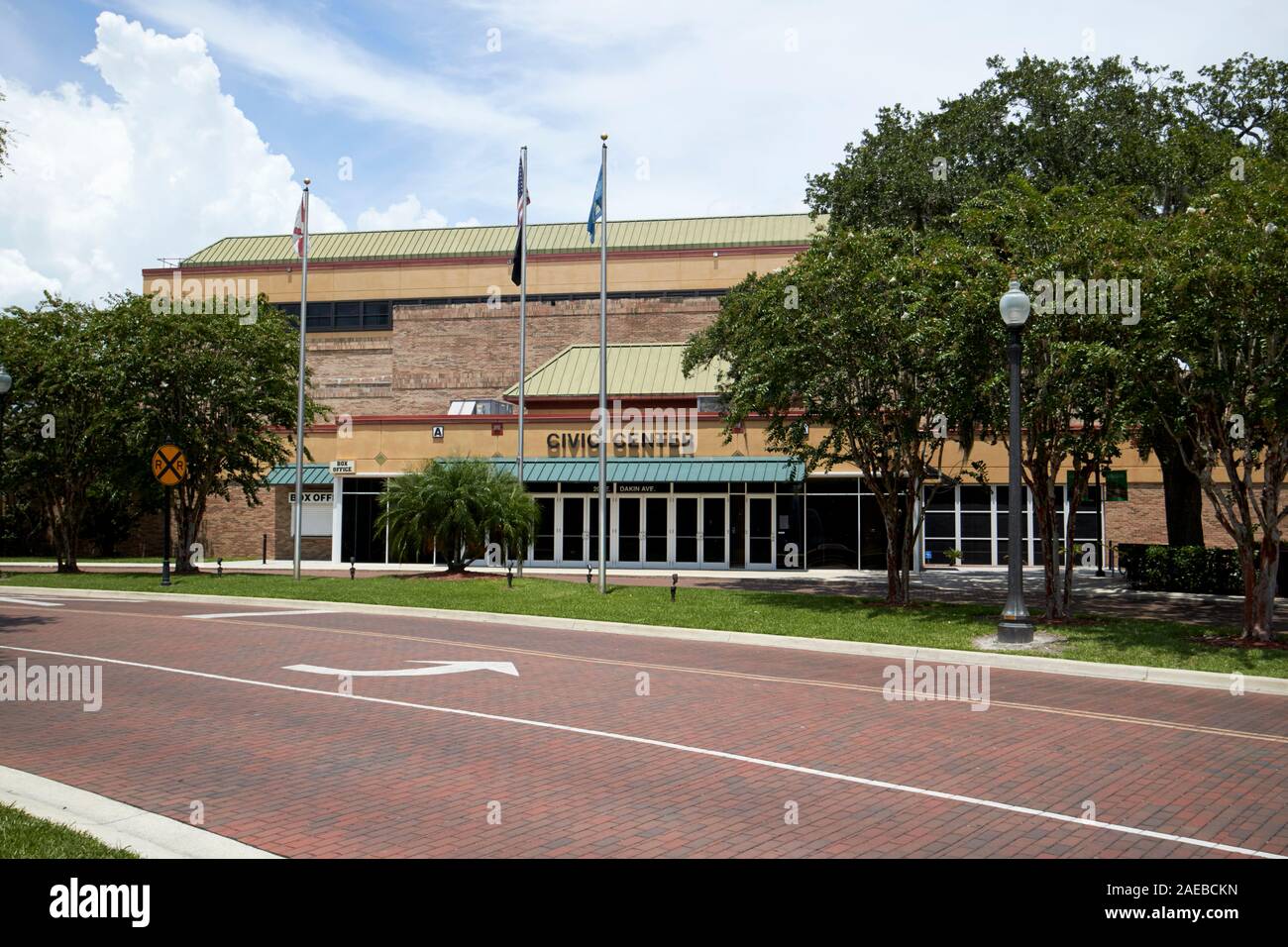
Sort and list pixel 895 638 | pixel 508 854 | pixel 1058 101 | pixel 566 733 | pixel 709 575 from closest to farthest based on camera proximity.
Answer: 1. pixel 508 854
2. pixel 566 733
3. pixel 895 638
4. pixel 1058 101
5. pixel 709 575

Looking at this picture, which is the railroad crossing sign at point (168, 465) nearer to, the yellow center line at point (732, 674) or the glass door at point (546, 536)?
the yellow center line at point (732, 674)

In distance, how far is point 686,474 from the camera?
34.9m

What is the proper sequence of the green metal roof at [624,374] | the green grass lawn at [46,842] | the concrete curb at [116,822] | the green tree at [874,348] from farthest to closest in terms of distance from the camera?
1. the green metal roof at [624,374]
2. the green tree at [874,348]
3. the concrete curb at [116,822]
4. the green grass lawn at [46,842]

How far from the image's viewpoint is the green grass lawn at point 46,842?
544cm

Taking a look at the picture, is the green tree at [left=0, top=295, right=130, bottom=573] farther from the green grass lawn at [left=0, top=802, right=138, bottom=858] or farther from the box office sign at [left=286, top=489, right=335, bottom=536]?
the green grass lawn at [left=0, top=802, right=138, bottom=858]

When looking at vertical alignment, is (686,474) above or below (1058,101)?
below

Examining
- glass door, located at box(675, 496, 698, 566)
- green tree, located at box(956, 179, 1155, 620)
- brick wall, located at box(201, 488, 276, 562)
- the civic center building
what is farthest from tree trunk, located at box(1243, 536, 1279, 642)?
brick wall, located at box(201, 488, 276, 562)

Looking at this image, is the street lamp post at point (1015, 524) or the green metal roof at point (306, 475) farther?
the green metal roof at point (306, 475)

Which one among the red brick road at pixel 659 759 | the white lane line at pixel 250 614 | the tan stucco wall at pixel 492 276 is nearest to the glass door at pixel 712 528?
the tan stucco wall at pixel 492 276

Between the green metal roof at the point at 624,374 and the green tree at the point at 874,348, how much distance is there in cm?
1560
